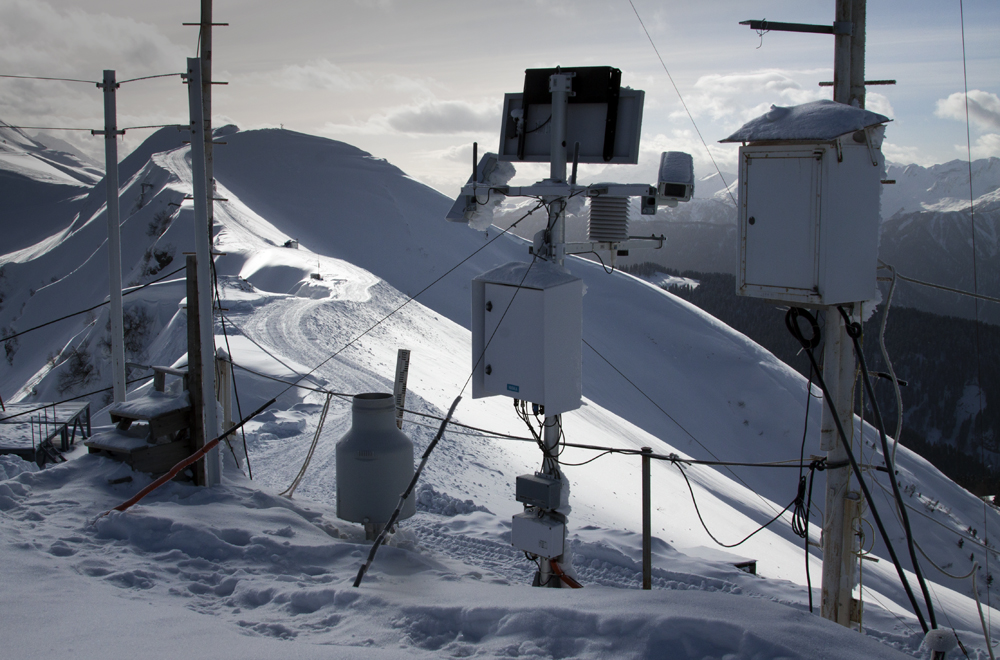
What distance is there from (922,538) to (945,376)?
106 meters

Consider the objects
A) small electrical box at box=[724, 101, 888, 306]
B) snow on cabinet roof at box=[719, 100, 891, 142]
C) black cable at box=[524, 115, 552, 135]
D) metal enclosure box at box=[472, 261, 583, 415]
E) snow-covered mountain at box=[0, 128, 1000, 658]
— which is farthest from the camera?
black cable at box=[524, 115, 552, 135]

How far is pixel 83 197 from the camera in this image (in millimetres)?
86750

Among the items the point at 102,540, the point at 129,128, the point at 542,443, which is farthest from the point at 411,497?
the point at 129,128

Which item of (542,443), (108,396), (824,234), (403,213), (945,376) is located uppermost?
(403,213)

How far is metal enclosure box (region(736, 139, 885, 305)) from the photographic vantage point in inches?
232

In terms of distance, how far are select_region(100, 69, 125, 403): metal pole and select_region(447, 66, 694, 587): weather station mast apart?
317 inches

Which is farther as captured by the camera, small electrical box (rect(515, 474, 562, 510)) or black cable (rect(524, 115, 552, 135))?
black cable (rect(524, 115, 552, 135))

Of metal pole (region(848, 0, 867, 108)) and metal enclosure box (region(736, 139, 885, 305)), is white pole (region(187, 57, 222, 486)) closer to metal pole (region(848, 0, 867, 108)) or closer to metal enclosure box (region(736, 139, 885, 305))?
metal enclosure box (region(736, 139, 885, 305))

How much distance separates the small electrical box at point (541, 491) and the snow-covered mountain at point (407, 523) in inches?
31.5

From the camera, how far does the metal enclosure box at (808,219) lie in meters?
5.90

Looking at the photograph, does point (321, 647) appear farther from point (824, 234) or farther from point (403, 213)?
point (403, 213)

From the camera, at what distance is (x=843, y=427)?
6.53 meters

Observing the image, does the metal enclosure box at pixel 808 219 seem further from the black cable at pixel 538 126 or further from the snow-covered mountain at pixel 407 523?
the snow-covered mountain at pixel 407 523

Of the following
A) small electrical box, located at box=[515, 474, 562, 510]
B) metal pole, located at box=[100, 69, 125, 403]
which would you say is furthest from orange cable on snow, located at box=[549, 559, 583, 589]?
metal pole, located at box=[100, 69, 125, 403]
